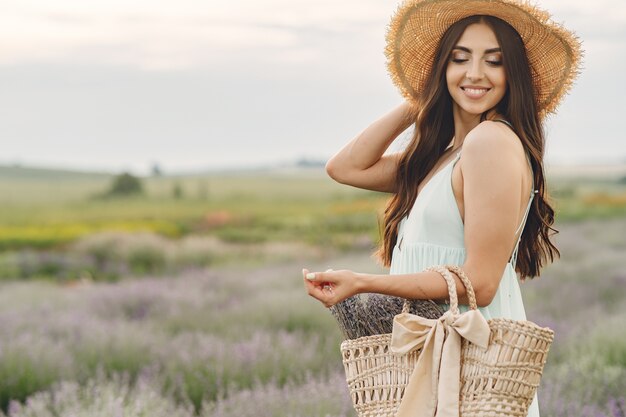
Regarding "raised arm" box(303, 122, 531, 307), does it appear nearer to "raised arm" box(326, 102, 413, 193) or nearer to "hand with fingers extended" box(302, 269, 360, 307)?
"hand with fingers extended" box(302, 269, 360, 307)

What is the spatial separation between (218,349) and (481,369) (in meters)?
3.75

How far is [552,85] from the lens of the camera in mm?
2592

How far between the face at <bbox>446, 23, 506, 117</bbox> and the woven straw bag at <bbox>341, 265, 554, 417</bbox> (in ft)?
1.57

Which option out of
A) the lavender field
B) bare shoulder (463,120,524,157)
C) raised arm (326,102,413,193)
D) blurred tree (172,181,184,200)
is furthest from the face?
blurred tree (172,181,184,200)

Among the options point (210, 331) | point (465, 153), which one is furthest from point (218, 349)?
point (465, 153)

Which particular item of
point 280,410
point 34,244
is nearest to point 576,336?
point 280,410

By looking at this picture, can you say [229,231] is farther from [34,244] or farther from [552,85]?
[552,85]

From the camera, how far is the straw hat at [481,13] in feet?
7.92

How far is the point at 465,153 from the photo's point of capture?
2195mm

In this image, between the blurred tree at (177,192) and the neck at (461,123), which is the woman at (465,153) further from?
the blurred tree at (177,192)

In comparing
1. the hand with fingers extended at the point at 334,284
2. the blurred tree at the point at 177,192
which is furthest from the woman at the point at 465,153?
the blurred tree at the point at 177,192

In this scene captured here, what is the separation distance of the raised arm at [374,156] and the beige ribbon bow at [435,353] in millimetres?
773

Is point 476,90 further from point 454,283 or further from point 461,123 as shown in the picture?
point 454,283

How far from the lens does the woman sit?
2152 millimetres
